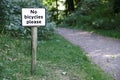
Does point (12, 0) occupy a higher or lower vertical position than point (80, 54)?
higher

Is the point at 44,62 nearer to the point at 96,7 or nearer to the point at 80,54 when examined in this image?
the point at 80,54

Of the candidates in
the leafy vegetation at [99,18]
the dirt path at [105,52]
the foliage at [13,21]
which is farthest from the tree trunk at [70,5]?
the foliage at [13,21]

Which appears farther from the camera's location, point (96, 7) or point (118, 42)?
point (96, 7)

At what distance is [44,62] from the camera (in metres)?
8.59

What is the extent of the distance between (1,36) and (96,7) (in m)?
13.9

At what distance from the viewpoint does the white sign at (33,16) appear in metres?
7.06

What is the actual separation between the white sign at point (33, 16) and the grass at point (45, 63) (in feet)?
4.04

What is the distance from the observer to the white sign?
7062 millimetres

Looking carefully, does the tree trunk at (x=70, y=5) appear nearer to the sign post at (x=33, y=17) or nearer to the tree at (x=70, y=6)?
the tree at (x=70, y=6)

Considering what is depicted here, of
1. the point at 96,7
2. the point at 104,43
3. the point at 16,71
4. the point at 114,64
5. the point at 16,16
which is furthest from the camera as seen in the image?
the point at 96,7

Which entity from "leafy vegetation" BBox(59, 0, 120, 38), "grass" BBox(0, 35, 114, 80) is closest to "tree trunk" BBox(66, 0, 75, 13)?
"leafy vegetation" BBox(59, 0, 120, 38)

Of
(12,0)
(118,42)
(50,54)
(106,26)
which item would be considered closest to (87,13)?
(106,26)

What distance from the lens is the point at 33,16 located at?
280 inches

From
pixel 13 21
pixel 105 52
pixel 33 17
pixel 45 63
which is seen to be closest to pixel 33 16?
pixel 33 17
